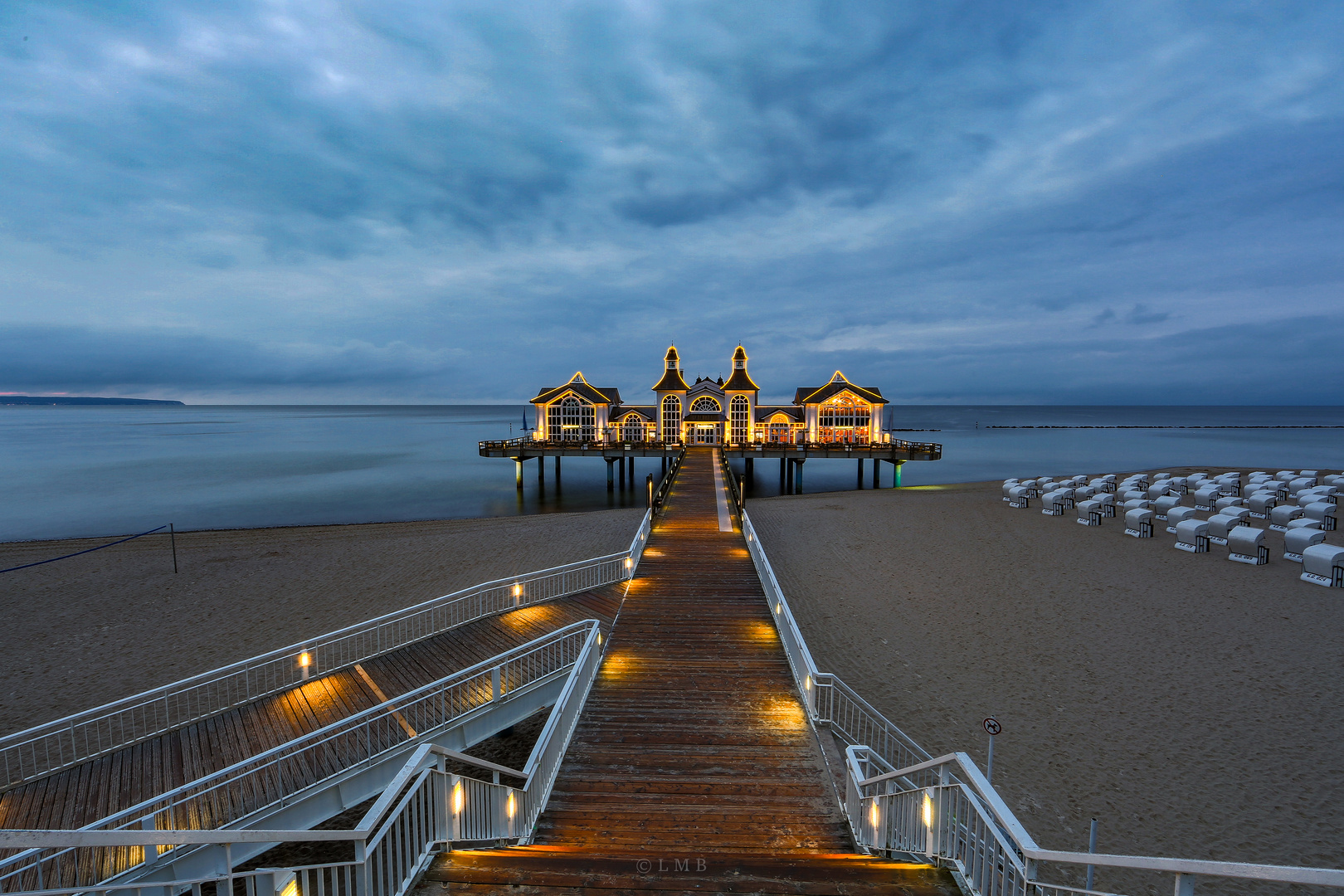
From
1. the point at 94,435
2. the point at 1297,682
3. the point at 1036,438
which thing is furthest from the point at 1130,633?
the point at 94,435

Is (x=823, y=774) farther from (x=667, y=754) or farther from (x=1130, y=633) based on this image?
(x=1130, y=633)

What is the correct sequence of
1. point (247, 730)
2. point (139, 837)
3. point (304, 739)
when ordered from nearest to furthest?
point (139, 837) → point (304, 739) → point (247, 730)

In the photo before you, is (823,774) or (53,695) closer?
(823,774)

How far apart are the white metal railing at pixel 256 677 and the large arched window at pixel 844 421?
31313 millimetres

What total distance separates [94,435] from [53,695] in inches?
5082

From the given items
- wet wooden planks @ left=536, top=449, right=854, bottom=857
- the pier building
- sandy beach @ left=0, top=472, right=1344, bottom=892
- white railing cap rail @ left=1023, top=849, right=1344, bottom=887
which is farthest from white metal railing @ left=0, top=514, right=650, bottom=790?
the pier building

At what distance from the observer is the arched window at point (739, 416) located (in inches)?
1746

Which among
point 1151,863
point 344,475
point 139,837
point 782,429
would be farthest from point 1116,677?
point 344,475

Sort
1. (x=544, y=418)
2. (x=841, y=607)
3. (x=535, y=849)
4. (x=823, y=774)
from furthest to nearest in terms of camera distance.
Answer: (x=544, y=418), (x=841, y=607), (x=823, y=774), (x=535, y=849)

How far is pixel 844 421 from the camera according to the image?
Result: 43750mm

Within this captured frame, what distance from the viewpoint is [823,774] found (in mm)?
6367

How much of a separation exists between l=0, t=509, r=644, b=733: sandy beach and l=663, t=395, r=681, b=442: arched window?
18.3m

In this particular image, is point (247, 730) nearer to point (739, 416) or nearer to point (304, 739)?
point (304, 739)

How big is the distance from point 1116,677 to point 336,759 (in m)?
13.0
